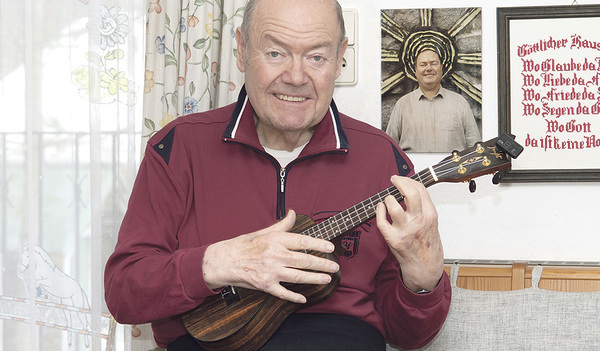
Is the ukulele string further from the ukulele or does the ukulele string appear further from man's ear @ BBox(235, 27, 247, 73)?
man's ear @ BBox(235, 27, 247, 73)

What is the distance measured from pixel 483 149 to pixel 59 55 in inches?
49.4

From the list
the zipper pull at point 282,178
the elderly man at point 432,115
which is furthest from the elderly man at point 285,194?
the elderly man at point 432,115

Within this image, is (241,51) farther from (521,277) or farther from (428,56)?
(521,277)

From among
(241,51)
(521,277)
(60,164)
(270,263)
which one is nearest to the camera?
(270,263)

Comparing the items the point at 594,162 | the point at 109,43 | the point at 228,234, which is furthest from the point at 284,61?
the point at 594,162

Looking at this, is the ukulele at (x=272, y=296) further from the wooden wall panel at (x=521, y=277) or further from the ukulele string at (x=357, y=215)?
the wooden wall panel at (x=521, y=277)

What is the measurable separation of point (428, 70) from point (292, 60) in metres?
0.61

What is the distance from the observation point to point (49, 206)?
6.25ft

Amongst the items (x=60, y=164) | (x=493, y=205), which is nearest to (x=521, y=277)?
(x=493, y=205)

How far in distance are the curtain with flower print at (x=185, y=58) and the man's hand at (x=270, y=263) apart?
2.60ft

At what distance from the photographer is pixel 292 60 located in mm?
1527

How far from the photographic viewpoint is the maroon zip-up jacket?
147cm

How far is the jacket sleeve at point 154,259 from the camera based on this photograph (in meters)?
1.33

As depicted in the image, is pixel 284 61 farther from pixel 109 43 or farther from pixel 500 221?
pixel 500 221
